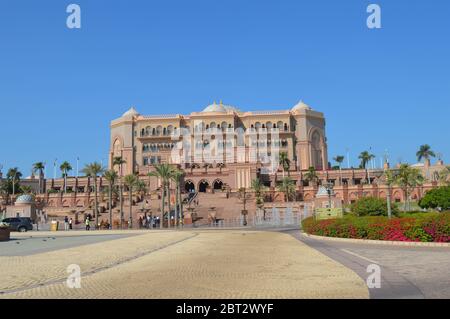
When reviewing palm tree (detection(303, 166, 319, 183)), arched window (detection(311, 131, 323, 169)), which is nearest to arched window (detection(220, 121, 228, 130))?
arched window (detection(311, 131, 323, 169))

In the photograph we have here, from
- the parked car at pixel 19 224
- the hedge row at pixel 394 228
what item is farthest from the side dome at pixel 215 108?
the hedge row at pixel 394 228

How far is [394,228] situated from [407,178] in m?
52.2

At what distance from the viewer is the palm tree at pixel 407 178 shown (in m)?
68.4

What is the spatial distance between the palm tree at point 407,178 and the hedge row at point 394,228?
45584mm

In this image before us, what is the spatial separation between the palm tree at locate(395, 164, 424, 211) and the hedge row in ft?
150

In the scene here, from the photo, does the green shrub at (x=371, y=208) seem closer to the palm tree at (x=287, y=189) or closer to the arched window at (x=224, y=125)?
the palm tree at (x=287, y=189)

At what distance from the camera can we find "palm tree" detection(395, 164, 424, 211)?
225ft

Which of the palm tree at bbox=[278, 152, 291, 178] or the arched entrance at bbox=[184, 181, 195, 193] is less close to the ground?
the palm tree at bbox=[278, 152, 291, 178]

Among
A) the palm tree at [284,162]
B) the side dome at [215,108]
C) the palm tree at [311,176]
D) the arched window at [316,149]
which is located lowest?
the palm tree at [311,176]

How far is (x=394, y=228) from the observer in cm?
2189

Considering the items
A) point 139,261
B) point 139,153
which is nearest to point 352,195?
point 139,153

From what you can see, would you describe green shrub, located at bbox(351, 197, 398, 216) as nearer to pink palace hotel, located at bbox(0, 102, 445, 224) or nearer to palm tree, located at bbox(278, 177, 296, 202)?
palm tree, located at bbox(278, 177, 296, 202)
